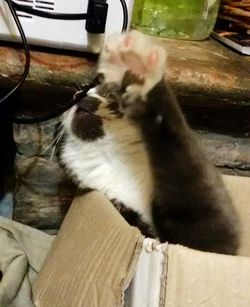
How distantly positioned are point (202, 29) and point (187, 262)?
0.79 metres

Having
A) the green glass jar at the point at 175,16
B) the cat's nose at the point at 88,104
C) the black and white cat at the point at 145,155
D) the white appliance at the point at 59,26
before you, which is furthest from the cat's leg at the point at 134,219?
the green glass jar at the point at 175,16

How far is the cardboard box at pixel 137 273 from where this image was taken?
0.54 metres

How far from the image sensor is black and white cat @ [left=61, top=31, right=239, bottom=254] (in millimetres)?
631

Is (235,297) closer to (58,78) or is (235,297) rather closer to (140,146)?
(140,146)

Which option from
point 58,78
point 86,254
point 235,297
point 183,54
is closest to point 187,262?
point 235,297

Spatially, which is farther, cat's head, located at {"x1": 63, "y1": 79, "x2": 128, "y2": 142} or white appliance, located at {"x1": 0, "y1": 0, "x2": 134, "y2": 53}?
white appliance, located at {"x1": 0, "y1": 0, "x2": 134, "y2": 53}

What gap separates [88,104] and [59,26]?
161 mm

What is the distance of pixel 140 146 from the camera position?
0.69 meters

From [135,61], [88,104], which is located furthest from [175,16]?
[135,61]

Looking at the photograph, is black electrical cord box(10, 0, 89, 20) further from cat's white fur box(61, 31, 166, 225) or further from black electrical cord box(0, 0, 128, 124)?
cat's white fur box(61, 31, 166, 225)

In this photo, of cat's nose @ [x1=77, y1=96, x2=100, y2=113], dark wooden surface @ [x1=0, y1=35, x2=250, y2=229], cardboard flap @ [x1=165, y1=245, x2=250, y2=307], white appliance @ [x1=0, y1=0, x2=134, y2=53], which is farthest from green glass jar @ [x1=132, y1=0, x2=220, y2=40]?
cardboard flap @ [x1=165, y1=245, x2=250, y2=307]

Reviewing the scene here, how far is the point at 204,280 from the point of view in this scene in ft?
1.77

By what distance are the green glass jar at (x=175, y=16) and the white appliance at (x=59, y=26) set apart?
34cm

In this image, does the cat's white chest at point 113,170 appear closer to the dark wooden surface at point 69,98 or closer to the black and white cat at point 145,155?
the black and white cat at point 145,155
